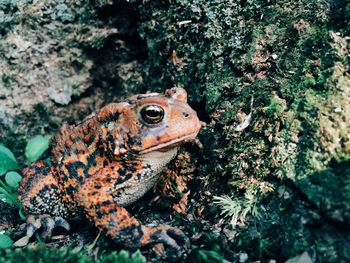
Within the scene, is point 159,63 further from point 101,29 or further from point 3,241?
point 3,241

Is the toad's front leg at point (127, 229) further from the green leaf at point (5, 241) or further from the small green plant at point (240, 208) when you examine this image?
the green leaf at point (5, 241)

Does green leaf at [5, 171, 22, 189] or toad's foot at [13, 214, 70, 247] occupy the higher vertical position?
green leaf at [5, 171, 22, 189]

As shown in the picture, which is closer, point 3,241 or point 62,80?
point 3,241

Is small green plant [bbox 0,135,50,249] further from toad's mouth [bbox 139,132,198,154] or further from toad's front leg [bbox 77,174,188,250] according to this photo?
toad's mouth [bbox 139,132,198,154]

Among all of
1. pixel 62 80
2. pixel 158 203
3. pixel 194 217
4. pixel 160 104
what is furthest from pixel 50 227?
pixel 62 80

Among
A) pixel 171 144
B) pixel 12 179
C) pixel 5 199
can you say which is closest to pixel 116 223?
pixel 171 144

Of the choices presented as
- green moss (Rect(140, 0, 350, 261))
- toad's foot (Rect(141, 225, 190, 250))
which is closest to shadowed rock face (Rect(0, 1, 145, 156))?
green moss (Rect(140, 0, 350, 261))

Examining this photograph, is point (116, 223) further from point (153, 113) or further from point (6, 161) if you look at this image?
point (6, 161)

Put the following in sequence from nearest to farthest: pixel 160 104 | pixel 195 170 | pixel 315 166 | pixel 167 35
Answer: pixel 315 166 < pixel 160 104 < pixel 195 170 < pixel 167 35

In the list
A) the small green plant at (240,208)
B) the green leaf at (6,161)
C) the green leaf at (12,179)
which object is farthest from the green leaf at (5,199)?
the small green plant at (240,208)
